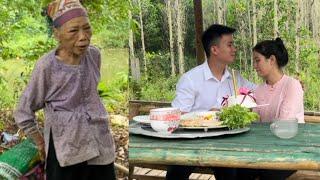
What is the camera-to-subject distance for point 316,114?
2477mm

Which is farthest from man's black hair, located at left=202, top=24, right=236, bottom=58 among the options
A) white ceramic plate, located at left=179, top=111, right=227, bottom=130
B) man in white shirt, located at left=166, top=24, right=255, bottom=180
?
white ceramic plate, located at left=179, top=111, right=227, bottom=130

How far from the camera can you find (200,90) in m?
2.31

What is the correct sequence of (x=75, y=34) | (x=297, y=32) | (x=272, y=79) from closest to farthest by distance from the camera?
(x=75, y=34) → (x=272, y=79) → (x=297, y=32)

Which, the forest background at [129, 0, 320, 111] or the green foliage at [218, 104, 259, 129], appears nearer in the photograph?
the green foliage at [218, 104, 259, 129]

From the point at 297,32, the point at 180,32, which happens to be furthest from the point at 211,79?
the point at 297,32

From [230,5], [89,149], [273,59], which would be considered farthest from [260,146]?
[230,5]

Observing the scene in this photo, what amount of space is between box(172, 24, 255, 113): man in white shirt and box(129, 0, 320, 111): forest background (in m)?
0.46

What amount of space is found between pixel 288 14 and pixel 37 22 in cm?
323

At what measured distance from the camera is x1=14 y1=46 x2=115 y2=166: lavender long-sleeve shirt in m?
1.34

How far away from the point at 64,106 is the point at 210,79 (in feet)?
3.58

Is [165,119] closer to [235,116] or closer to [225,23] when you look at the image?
[235,116]

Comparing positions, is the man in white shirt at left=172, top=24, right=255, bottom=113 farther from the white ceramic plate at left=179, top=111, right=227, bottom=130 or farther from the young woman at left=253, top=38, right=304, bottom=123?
the white ceramic plate at left=179, top=111, right=227, bottom=130

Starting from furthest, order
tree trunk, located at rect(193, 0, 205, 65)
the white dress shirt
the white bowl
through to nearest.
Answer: tree trunk, located at rect(193, 0, 205, 65)
the white dress shirt
the white bowl

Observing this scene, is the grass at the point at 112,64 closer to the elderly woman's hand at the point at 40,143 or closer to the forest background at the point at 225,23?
the elderly woman's hand at the point at 40,143
